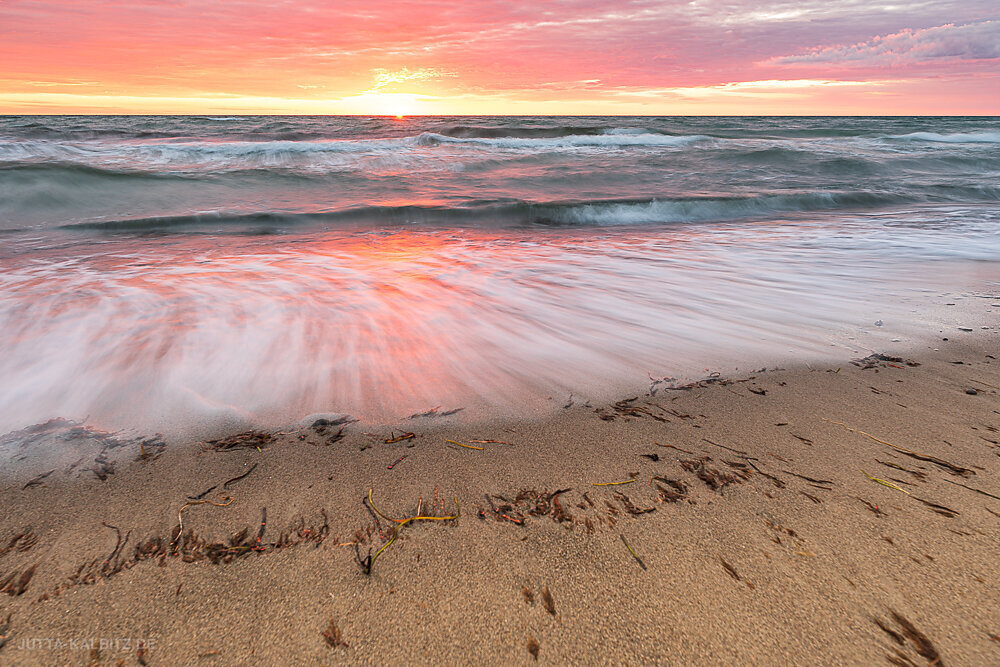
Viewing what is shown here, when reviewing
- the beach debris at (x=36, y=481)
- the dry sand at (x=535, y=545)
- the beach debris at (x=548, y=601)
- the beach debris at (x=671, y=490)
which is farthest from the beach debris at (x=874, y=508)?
the beach debris at (x=36, y=481)

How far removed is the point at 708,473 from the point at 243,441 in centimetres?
156

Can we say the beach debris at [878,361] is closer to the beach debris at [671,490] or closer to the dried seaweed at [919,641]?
the beach debris at [671,490]

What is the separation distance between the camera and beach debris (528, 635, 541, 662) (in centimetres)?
96

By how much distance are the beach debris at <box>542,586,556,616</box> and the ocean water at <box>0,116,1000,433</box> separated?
0.87m

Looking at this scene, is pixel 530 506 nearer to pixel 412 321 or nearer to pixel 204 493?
pixel 204 493

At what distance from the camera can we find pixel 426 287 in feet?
12.5

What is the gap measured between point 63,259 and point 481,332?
4.69 meters

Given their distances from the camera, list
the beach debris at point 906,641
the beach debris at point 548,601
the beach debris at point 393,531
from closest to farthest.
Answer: the beach debris at point 906,641, the beach debris at point 548,601, the beach debris at point 393,531

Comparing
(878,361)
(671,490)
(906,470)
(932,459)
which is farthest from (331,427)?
(878,361)

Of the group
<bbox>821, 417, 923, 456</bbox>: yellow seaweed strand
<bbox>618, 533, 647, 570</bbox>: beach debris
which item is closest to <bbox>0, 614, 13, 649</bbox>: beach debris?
<bbox>618, 533, 647, 570</bbox>: beach debris

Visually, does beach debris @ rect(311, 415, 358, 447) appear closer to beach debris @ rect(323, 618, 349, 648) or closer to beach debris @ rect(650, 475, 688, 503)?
beach debris @ rect(323, 618, 349, 648)

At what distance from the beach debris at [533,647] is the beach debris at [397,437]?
840 millimetres

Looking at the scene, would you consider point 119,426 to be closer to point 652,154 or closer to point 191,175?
point 191,175

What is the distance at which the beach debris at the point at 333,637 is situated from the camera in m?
0.98
